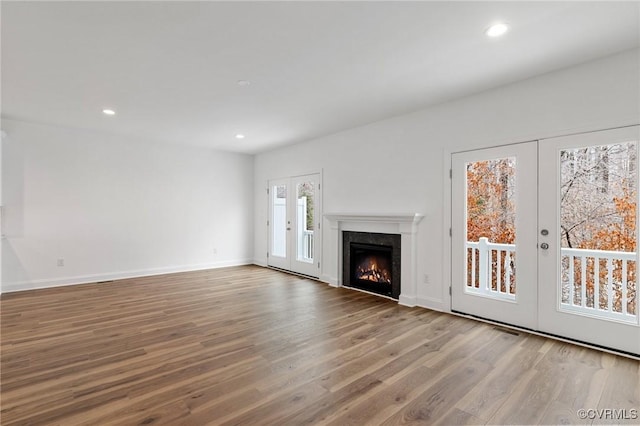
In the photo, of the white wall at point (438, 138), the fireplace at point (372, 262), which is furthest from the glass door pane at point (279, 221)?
the fireplace at point (372, 262)

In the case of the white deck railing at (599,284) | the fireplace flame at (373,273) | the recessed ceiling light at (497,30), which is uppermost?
the recessed ceiling light at (497,30)

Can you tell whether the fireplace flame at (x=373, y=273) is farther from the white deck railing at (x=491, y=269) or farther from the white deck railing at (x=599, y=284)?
the white deck railing at (x=599, y=284)

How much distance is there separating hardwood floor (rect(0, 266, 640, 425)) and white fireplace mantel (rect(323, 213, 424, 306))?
1.43 feet

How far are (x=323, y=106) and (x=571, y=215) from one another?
3.08 metres

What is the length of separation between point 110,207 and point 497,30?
6.44 m

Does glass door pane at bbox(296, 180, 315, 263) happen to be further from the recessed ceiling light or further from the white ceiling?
the recessed ceiling light

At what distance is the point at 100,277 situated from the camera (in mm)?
5719

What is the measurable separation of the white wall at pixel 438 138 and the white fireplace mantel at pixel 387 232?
0.09 meters

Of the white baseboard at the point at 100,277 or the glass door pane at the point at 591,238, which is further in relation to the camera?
the white baseboard at the point at 100,277

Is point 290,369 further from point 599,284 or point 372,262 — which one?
point 599,284

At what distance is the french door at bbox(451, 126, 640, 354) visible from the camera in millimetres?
2828

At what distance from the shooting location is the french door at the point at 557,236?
9.28 ft

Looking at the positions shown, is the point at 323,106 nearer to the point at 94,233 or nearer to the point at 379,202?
the point at 379,202

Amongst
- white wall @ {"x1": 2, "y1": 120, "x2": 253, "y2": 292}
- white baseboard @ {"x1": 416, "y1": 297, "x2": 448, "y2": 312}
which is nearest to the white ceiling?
white wall @ {"x1": 2, "y1": 120, "x2": 253, "y2": 292}
